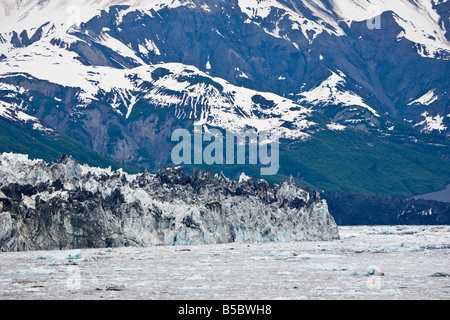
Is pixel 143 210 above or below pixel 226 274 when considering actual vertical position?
above

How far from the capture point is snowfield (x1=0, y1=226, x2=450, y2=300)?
2982 inches

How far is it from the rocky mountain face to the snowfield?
6457 millimetres

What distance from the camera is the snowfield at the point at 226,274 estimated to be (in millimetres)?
75750

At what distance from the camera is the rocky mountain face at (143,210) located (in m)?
120

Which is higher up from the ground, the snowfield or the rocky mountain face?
the rocky mountain face

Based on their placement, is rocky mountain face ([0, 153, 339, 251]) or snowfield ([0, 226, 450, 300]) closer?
snowfield ([0, 226, 450, 300])

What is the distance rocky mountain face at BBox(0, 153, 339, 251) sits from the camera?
120 metres

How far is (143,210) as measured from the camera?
130875mm

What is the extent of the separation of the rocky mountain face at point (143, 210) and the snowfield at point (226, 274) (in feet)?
21.2

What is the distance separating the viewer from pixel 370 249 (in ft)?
424

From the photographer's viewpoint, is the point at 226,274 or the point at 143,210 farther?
the point at 143,210

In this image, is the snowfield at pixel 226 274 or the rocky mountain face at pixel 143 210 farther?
the rocky mountain face at pixel 143 210

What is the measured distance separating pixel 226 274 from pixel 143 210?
41.6 m

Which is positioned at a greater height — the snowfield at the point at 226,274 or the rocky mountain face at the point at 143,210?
the rocky mountain face at the point at 143,210
